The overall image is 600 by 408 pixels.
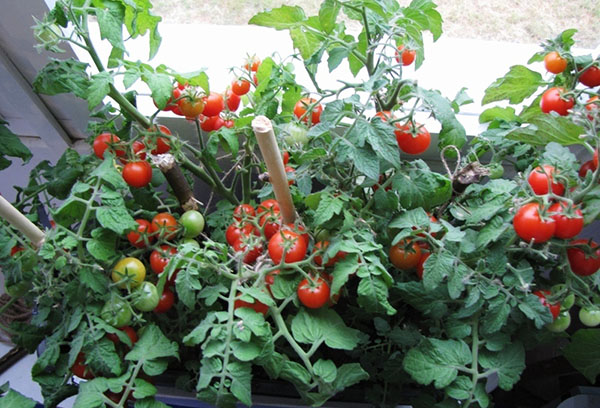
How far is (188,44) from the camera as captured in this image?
107cm

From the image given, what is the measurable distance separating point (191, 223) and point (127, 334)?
0.61 ft

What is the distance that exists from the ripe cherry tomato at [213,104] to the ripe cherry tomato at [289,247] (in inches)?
9.3

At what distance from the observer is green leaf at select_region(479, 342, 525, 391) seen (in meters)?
0.63

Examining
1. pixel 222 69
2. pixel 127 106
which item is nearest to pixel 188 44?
pixel 222 69

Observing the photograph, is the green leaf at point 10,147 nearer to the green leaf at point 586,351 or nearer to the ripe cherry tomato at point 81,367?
the ripe cherry tomato at point 81,367

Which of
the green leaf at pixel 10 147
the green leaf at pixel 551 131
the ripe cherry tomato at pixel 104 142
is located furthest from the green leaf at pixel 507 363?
the green leaf at pixel 10 147

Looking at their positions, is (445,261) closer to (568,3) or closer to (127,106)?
(127,106)

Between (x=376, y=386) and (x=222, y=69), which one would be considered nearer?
(x=376, y=386)

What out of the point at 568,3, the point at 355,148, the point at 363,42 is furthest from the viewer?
the point at 568,3

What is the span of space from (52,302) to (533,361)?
39.0 inches

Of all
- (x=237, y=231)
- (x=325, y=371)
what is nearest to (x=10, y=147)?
(x=237, y=231)

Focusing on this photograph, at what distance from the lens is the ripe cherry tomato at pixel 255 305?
650 mm

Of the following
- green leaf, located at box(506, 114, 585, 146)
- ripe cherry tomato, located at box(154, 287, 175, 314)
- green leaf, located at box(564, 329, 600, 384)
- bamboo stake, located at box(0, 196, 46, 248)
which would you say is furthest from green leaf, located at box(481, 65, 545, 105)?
bamboo stake, located at box(0, 196, 46, 248)

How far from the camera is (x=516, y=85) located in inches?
30.6
